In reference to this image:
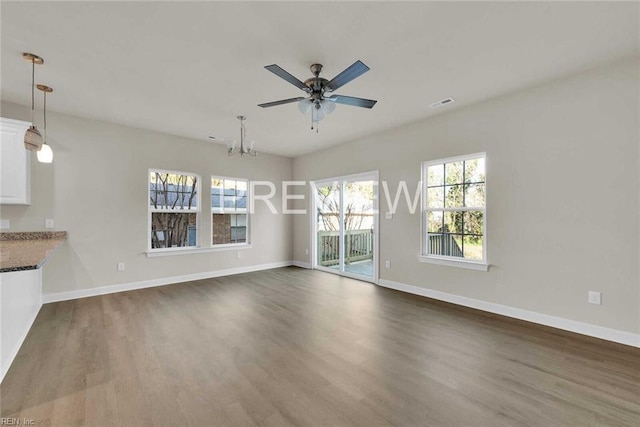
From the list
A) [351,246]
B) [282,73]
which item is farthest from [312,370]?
[351,246]

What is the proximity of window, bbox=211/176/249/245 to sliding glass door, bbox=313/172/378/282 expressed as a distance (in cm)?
166

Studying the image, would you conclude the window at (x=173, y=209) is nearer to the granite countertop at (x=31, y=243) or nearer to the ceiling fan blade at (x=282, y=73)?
the granite countertop at (x=31, y=243)

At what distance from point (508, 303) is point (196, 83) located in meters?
4.65

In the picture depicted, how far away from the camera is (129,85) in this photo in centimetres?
318

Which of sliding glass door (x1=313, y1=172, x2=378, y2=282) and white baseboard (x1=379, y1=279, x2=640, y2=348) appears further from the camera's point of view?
sliding glass door (x1=313, y1=172, x2=378, y2=282)

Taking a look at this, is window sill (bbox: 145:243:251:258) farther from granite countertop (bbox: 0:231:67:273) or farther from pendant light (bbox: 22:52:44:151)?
pendant light (bbox: 22:52:44:151)

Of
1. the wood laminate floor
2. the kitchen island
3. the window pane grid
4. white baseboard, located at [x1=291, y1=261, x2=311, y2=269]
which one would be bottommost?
the wood laminate floor

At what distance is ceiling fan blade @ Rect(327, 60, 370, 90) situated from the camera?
211 cm

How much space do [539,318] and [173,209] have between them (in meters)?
5.89

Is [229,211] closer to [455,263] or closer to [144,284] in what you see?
[144,284]

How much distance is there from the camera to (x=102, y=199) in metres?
4.42

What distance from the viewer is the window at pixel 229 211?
18.9ft

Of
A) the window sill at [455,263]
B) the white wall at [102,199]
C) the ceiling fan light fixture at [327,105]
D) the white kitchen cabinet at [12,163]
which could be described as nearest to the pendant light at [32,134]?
the white kitchen cabinet at [12,163]

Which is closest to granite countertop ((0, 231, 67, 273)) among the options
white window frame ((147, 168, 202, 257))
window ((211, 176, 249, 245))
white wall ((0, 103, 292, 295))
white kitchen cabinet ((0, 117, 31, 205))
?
white wall ((0, 103, 292, 295))
